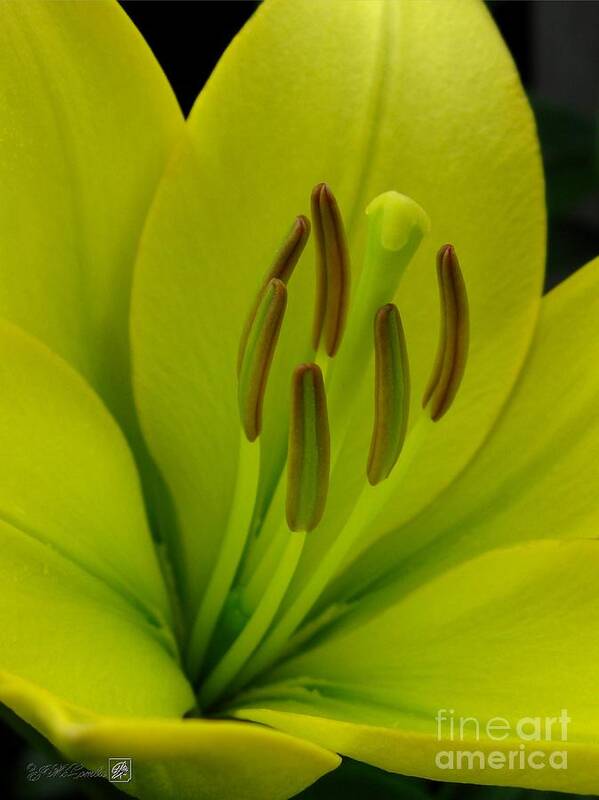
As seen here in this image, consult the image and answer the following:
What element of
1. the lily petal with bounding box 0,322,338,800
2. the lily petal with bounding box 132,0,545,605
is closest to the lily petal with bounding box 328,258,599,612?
the lily petal with bounding box 132,0,545,605

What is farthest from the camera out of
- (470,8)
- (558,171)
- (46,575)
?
(558,171)

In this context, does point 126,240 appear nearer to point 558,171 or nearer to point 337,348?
point 337,348

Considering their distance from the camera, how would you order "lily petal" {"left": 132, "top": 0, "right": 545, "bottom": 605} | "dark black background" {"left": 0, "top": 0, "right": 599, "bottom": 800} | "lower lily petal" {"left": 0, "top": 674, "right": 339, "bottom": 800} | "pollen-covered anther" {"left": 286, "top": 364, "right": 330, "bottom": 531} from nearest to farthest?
1. "lower lily petal" {"left": 0, "top": 674, "right": 339, "bottom": 800}
2. "pollen-covered anther" {"left": 286, "top": 364, "right": 330, "bottom": 531}
3. "lily petal" {"left": 132, "top": 0, "right": 545, "bottom": 605}
4. "dark black background" {"left": 0, "top": 0, "right": 599, "bottom": 800}

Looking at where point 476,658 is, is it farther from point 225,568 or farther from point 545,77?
point 545,77

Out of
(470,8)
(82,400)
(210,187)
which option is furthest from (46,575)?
(470,8)
